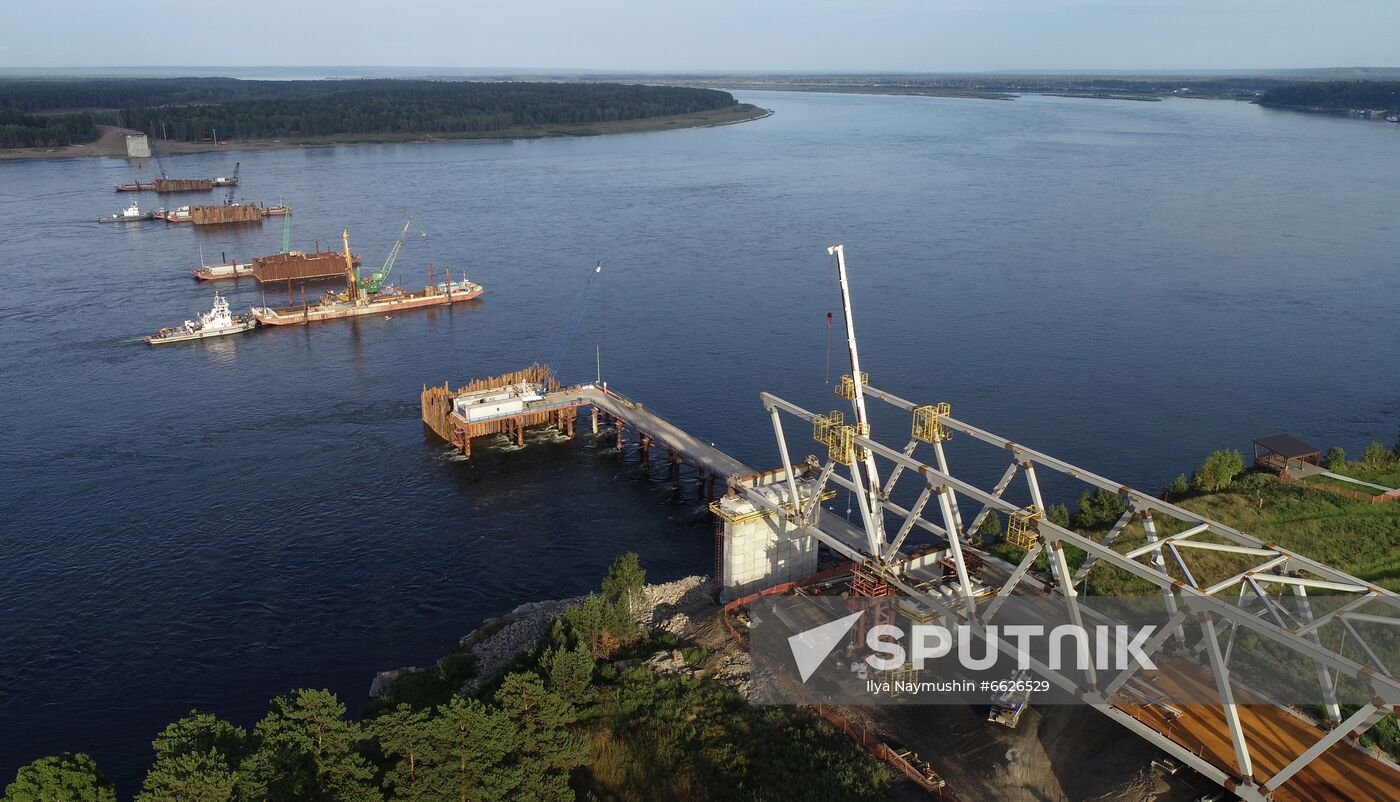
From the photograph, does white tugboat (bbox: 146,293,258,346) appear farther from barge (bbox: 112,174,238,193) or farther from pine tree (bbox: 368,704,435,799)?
barge (bbox: 112,174,238,193)

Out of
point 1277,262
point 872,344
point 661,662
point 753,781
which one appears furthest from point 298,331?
point 1277,262

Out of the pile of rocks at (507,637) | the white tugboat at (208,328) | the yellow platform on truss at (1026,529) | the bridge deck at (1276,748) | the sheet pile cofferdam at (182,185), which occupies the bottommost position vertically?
the pile of rocks at (507,637)

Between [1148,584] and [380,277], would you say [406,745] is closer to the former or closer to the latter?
[1148,584]

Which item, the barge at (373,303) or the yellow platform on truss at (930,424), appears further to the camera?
the barge at (373,303)

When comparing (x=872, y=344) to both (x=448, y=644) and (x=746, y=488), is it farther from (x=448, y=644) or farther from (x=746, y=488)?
(x=448, y=644)

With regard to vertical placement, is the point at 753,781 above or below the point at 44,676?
above

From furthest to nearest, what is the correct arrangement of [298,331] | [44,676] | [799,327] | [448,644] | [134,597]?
[298,331] → [799,327] → [134,597] → [448,644] → [44,676]

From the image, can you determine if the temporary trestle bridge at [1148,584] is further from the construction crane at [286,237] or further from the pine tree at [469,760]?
the construction crane at [286,237]

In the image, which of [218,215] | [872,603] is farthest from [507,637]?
[218,215]

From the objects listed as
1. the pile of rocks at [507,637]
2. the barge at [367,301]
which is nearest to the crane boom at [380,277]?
the barge at [367,301]
